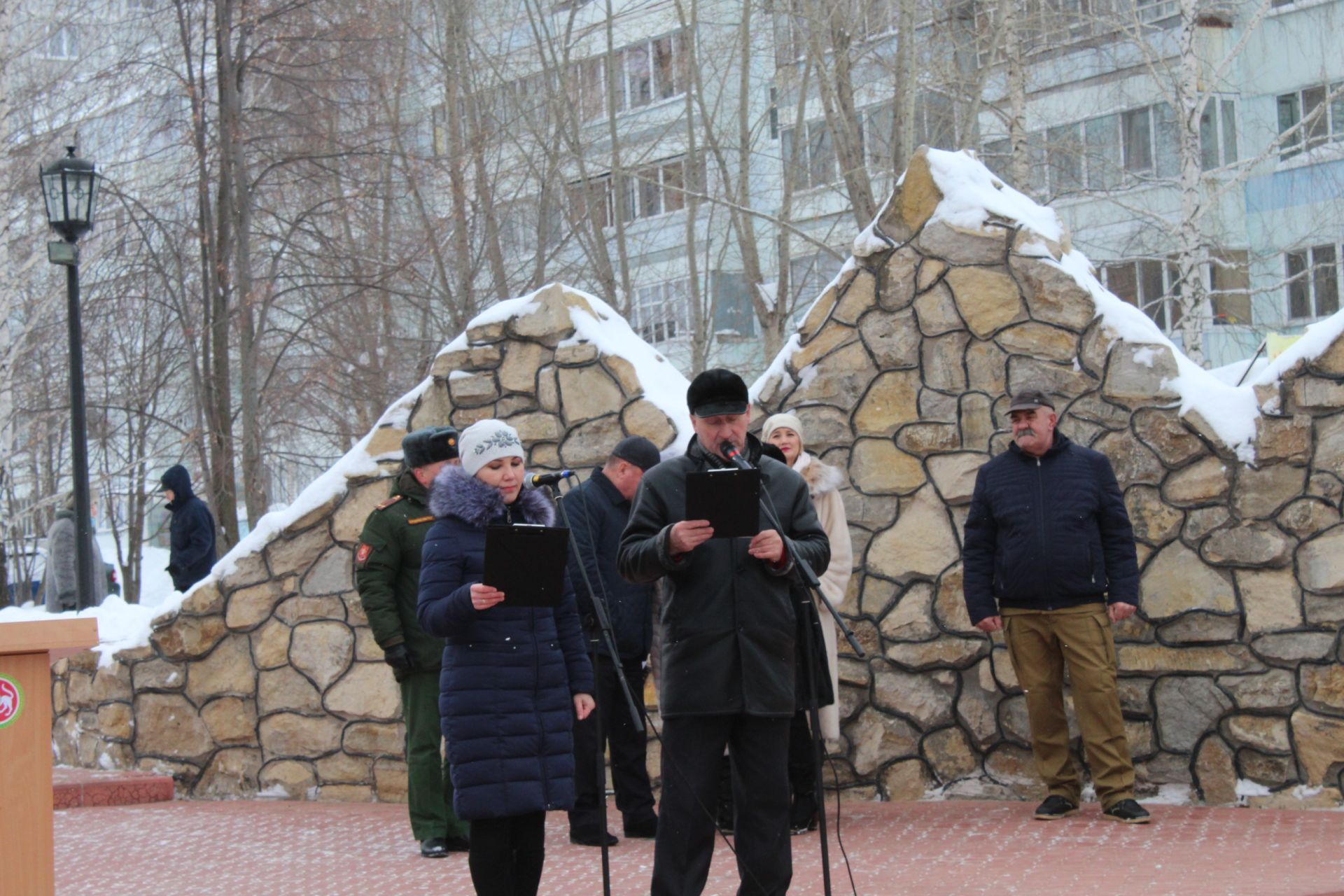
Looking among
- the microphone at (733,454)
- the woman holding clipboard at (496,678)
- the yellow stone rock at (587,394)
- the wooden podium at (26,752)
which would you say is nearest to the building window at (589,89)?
the yellow stone rock at (587,394)

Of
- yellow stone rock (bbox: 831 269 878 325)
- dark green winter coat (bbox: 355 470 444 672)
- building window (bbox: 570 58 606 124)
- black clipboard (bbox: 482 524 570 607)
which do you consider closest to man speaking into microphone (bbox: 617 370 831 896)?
black clipboard (bbox: 482 524 570 607)

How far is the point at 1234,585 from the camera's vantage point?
6.76m

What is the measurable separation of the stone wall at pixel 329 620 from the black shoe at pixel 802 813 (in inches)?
89.9

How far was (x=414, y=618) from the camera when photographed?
644 centimetres

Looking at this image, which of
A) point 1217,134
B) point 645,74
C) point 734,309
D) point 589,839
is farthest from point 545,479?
point 734,309

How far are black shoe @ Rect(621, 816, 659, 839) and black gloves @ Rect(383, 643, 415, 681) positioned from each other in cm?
116

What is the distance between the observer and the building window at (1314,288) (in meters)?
20.3

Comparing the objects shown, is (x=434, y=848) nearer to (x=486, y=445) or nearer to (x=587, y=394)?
(x=486, y=445)

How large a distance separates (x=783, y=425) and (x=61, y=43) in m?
18.9

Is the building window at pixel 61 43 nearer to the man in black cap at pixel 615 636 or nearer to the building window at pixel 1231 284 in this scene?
the building window at pixel 1231 284

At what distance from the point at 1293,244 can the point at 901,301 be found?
45.9 ft

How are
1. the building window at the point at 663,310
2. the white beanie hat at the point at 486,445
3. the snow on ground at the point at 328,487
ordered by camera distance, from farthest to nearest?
the building window at the point at 663,310 → the snow on ground at the point at 328,487 → the white beanie hat at the point at 486,445

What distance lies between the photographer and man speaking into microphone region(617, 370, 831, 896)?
14.9ft

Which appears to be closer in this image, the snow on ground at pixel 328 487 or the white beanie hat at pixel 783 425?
the white beanie hat at pixel 783 425
